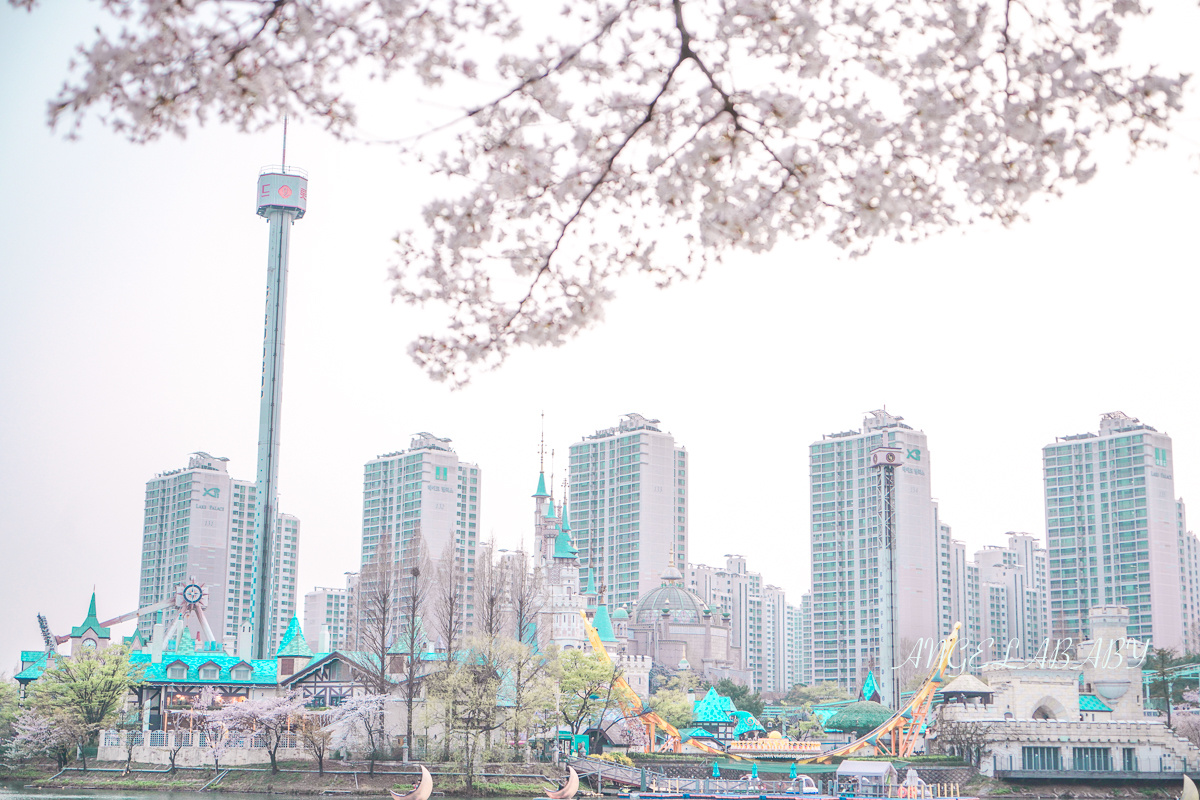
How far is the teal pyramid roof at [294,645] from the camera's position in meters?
41.3

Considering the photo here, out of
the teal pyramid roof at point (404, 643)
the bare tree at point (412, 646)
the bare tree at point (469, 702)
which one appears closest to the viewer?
the bare tree at point (469, 702)

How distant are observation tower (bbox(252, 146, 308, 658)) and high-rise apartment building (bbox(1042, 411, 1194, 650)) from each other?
50.3 metres

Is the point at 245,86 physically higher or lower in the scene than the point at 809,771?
higher

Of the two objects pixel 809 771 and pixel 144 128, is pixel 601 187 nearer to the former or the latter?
pixel 144 128

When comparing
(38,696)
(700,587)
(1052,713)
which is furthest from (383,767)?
(700,587)

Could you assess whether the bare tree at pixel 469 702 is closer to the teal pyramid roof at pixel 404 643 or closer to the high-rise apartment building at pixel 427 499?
the teal pyramid roof at pixel 404 643

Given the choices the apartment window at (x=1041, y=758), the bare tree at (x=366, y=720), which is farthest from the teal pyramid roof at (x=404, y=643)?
the apartment window at (x=1041, y=758)

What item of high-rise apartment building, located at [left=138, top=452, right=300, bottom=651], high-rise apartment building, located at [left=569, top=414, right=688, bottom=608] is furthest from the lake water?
high-rise apartment building, located at [left=138, top=452, right=300, bottom=651]

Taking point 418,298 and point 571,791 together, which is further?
point 571,791

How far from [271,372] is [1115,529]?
55.5 m

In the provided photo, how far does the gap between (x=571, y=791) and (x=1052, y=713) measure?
19.8 m

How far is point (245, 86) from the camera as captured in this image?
16.6ft

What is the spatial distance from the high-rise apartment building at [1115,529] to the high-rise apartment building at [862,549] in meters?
8.73

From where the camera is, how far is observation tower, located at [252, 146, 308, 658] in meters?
55.7
